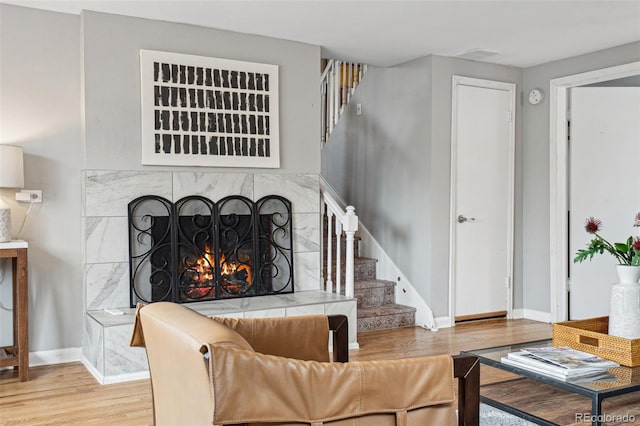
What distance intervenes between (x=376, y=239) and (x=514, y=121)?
177 cm

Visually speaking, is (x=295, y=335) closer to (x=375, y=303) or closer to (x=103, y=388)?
(x=103, y=388)

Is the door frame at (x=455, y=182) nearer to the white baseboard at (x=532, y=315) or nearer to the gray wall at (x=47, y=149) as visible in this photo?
the white baseboard at (x=532, y=315)

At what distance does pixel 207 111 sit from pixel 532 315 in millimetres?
3661

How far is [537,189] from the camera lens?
592 cm

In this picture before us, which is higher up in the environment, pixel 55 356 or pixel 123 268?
pixel 123 268

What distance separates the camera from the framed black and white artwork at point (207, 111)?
4422 millimetres

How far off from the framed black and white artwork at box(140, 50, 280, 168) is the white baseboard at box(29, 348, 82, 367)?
1.44 m

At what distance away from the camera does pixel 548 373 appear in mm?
2641

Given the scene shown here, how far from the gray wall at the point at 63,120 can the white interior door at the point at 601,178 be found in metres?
3.69

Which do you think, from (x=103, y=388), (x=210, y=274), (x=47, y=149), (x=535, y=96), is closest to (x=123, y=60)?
(x=47, y=149)

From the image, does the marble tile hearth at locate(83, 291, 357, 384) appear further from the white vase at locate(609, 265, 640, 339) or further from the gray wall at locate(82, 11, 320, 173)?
the white vase at locate(609, 265, 640, 339)

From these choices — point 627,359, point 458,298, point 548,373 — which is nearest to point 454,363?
point 548,373

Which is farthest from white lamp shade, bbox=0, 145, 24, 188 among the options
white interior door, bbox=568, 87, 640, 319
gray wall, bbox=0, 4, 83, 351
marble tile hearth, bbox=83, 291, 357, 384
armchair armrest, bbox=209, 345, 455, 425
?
white interior door, bbox=568, 87, 640, 319

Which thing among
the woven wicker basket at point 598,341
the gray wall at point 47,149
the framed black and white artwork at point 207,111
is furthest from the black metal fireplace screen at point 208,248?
the woven wicker basket at point 598,341
